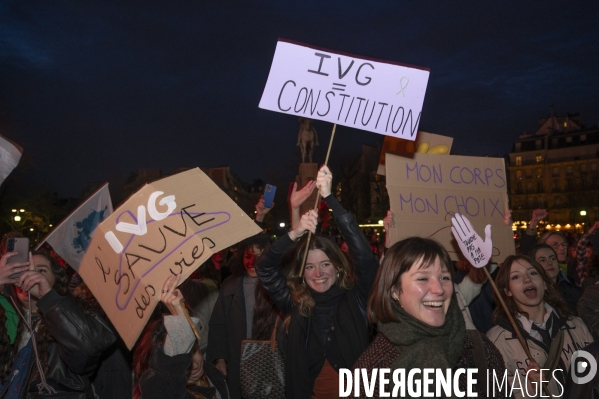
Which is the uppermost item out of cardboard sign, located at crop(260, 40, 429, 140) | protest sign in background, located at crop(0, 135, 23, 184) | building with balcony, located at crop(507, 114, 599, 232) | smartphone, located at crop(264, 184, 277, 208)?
building with balcony, located at crop(507, 114, 599, 232)

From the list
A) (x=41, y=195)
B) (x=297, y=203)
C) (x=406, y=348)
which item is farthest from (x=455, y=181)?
(x=41, y=195)

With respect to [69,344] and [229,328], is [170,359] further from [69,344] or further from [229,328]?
[229,328]

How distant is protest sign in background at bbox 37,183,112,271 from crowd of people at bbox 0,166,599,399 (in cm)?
28

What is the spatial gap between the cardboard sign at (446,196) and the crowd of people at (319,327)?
8.6 inches

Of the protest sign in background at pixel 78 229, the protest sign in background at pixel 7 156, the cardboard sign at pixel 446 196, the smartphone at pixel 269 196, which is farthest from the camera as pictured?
the smartphone at pixel 269 196

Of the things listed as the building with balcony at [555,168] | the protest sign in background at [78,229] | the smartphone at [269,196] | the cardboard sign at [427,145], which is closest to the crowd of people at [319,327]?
the protest sign in background at [78,229]

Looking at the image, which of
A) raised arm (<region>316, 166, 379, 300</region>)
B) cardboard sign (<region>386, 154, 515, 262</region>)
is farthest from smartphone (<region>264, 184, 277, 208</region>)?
raised arm (<region>316, 166, 379, 300</region>)

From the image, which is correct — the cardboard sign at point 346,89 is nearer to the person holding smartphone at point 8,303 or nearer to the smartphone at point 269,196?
the smartphone at point 269,196

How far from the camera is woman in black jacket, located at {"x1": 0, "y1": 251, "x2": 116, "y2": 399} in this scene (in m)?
2.90

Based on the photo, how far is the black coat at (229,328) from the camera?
4.92 m

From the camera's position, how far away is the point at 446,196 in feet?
16.0

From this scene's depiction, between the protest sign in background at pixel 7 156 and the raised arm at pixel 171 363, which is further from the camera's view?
the protest sign in background at pixel 7 156

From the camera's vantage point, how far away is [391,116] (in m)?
4.05

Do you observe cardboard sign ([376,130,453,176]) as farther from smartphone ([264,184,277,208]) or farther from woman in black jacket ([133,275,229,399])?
woman in black jacket ([133,275,229,399])
